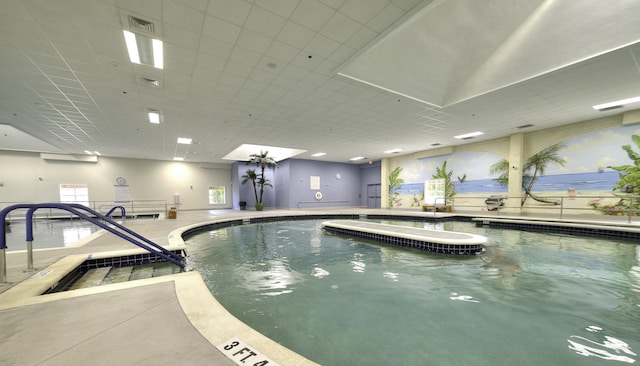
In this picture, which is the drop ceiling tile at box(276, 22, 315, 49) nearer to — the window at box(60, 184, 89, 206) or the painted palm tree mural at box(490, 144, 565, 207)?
the painted palm tree mural at box(490, 144, 565, 207)

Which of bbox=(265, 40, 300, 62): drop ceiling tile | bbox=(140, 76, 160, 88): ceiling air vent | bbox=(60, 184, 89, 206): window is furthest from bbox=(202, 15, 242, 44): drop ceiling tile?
bbox=(60, 184, 89, 206): window

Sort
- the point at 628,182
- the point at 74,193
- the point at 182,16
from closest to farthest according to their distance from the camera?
the point at 182,16, the point at 628,182, the point at 74,193

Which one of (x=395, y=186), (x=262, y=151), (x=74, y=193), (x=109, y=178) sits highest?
(x=262, y=151)

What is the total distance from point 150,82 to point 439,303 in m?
6.17

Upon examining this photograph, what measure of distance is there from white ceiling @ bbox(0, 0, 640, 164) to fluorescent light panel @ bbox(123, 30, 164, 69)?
13 cm

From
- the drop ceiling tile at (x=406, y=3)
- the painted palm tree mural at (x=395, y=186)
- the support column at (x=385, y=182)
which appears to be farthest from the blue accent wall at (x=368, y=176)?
the drop ceiling tile at (x=406, y=3)

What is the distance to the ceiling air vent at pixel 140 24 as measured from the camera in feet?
9.92

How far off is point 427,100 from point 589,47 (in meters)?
2.70

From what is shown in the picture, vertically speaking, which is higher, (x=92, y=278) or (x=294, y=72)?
(x=294, y=72)

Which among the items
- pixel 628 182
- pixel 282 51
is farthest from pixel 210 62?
pixel 628 182

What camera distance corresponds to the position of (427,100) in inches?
229

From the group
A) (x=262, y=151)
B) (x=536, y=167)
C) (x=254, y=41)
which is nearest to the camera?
(x=254, y=41)

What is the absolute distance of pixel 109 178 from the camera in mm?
13023

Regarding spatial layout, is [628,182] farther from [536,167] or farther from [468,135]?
[468,135]
